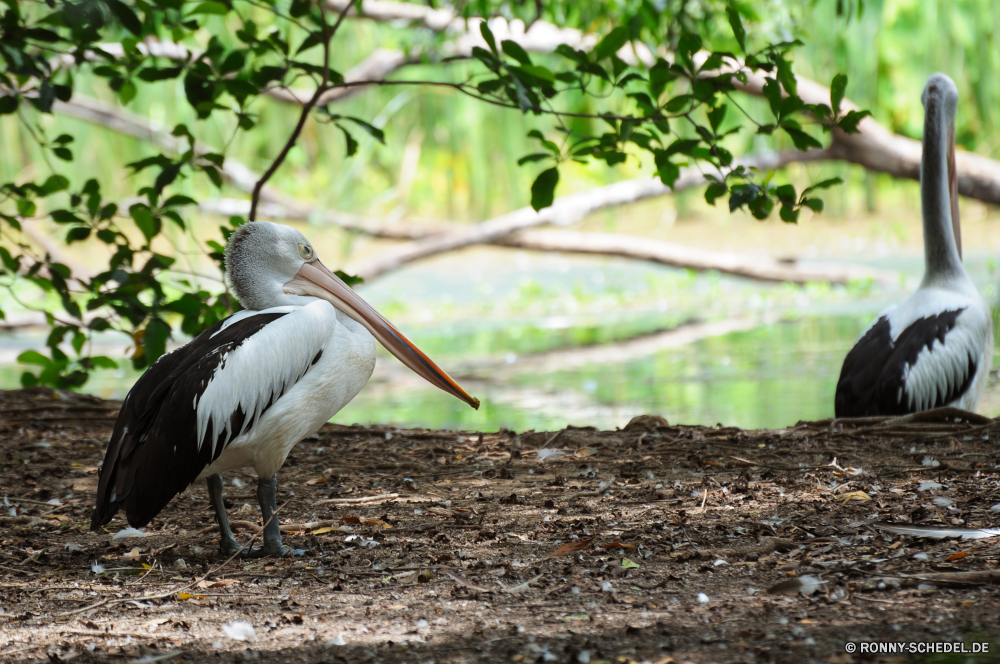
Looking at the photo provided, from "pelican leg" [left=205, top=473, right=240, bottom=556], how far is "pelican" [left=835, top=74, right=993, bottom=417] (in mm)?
2987

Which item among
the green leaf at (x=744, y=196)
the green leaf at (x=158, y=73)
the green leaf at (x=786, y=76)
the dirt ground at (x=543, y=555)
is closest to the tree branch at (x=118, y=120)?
the green leaf at (x=158, y=73)

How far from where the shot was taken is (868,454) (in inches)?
151

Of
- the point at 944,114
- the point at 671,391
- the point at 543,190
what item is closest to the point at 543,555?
the point at 543,190

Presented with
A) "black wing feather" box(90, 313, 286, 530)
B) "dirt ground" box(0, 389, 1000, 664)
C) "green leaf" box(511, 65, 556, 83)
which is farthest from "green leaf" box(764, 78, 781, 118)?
"black wing feather" box(90, 313, 286, 530)

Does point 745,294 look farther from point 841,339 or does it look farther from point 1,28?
point 1,28

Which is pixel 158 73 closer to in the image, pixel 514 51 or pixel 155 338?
pixel 155 338

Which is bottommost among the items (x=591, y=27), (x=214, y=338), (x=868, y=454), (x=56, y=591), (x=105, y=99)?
(x=56, y=591)

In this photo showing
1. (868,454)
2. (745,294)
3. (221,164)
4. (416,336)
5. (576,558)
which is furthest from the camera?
(745,294)

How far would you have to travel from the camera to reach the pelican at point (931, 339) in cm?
452

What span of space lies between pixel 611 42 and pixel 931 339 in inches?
86.1

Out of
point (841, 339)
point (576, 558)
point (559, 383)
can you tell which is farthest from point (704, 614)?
point (841, 339)

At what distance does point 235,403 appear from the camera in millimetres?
2904

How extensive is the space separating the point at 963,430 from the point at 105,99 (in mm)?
10933

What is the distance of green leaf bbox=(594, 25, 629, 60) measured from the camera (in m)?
3.68
